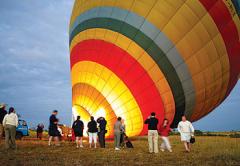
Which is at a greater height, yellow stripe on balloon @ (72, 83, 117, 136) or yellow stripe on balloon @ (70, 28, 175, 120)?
yellow stripe on balloon @ (70, 28, 175, 120)

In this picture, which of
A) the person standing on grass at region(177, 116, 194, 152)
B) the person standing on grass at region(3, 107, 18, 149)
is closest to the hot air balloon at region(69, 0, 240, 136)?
the person standing on grass at region(177, 116, 194, 152)

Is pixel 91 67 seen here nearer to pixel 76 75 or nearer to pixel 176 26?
pixel 76 75

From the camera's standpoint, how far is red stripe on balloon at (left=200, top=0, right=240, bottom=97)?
13.3 metres

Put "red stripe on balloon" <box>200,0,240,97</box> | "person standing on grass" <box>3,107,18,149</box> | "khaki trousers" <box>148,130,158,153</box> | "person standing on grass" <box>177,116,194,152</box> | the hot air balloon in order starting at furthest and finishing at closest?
the hot air balloon < "red stripe on balloon" <box>200,0,240,97</box> < "person standing on grass" <box>177,116,194,152</box> < "person standing on grass" <box>3,107,18,149</box> < "khaki trousers" <box>148,130,158,153</box>

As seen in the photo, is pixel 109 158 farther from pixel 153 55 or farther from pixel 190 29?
pixel 190 29

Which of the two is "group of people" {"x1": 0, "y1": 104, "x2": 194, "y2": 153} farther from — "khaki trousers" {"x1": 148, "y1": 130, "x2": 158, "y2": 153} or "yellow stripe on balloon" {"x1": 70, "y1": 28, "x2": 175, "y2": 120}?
"yellow stripe on balloon" {"x1": 70, "y1": 28, "x2": 175, "y2": 120}

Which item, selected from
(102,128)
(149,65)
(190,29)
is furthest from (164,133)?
(190,29)

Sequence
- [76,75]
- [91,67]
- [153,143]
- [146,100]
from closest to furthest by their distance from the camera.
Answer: [153,143]
[146,100]
[91,67]
[76,75]

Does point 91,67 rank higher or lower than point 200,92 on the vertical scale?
higher

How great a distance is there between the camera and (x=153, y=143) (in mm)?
11320

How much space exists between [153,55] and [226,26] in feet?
11.4

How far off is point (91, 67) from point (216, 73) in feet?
19.8

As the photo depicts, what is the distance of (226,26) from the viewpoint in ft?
45.5

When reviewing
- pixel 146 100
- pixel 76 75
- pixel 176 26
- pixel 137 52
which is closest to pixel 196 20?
pixel 176 26
